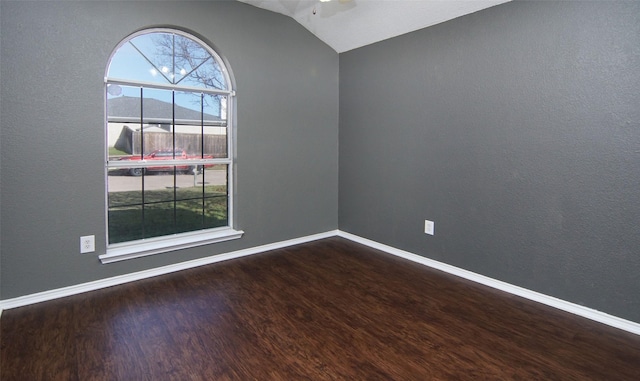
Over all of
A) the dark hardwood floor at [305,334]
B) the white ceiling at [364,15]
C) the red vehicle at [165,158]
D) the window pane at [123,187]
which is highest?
the white ceiling at [364,15]

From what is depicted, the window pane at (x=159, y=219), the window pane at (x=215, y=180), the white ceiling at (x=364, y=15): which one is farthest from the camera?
the window pane at (x=215, y=180)

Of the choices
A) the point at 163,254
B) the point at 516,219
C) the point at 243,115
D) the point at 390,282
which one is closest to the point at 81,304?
the point at 163,254

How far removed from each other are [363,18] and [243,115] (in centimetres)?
143

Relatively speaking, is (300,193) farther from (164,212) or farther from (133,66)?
(133,66)

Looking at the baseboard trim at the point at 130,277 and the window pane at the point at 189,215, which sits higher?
the window pane at the point at 189,215

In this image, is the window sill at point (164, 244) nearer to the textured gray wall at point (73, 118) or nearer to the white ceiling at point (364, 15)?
the textured gray wall at point (73, 118)

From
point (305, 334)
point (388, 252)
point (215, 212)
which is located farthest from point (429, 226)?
point (215, 212)

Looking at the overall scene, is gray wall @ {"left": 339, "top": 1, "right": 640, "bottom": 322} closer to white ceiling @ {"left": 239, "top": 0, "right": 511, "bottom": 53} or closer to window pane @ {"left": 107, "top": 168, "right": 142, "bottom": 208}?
white ceiling @ {"left": 239, "top": 0, "right": 511, "bottom": 53}

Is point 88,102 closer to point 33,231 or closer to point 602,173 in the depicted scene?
point 33,231

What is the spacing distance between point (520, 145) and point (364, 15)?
5.81 ft

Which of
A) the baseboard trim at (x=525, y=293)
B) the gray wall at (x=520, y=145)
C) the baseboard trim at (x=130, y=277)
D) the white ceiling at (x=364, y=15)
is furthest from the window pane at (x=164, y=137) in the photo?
the baseboard trim at (x=525, y=293)

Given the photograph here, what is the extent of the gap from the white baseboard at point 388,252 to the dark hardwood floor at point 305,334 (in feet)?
0.24

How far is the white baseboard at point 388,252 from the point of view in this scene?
226cm

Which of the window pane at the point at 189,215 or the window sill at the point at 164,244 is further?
the window pane at the point at 189,215
